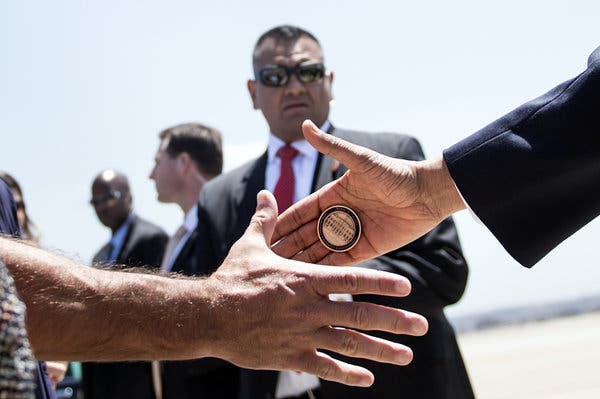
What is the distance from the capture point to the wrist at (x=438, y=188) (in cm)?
318

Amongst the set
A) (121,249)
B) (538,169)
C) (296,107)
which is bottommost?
(121,249)

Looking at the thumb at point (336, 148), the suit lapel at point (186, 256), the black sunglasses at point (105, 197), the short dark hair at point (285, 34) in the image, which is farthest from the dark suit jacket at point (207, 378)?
the black sunglasses at point (105, 197)

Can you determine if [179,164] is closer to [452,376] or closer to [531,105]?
[452,376]

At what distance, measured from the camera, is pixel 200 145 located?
20.6ft

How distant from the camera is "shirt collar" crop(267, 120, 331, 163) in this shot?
441cm

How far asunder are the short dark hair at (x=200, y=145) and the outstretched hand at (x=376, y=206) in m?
2.97

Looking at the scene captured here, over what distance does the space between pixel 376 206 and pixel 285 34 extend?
5.89 feet

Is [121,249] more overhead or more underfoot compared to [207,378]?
more overhead

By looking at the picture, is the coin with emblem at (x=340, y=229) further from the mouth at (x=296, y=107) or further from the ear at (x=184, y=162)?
the ear at (x=184, y=162)

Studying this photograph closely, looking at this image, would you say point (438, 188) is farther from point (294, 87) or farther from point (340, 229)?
point (294, 87)

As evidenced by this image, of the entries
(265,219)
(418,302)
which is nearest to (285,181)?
(418,302)

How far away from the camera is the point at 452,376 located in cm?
366

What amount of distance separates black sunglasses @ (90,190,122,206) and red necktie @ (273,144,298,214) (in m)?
3.29

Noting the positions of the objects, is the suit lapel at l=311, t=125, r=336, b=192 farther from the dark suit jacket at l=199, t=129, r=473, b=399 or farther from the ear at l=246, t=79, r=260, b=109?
the ear at l=246, t=79, r=260, b=109
